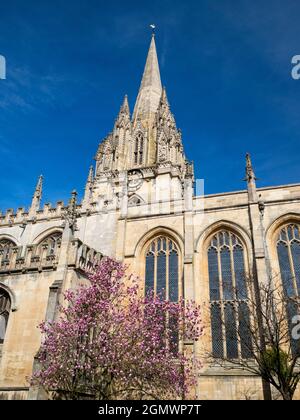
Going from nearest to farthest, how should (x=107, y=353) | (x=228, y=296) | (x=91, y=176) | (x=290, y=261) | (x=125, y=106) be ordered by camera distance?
(x=107, y=353) < (x=290, y=261) < (x=228, y=296) < (x=91, y=176) < (x=125, y=106)

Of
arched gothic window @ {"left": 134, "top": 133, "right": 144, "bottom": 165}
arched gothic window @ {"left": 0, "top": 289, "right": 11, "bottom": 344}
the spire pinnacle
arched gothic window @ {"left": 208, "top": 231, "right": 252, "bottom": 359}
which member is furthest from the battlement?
the spire pinnacle

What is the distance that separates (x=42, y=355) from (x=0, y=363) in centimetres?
224

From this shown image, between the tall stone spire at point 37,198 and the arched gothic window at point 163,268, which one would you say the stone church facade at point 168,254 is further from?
the tall stone spire at point 37,198

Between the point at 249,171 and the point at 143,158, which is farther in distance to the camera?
the point at 143,158

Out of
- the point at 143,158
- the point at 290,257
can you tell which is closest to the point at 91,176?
the point at 143,158

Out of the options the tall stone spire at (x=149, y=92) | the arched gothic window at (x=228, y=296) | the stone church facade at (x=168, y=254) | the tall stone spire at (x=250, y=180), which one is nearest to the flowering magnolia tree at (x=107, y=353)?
the stone church facade at (x=168, y=254)

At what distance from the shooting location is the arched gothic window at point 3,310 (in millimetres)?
14261

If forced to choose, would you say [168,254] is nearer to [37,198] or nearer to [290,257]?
[290,257]

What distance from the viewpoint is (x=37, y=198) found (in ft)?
100

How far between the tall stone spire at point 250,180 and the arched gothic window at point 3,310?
12.5 metres

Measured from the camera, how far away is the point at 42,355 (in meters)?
Result: 12.2

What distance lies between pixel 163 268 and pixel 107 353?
24.3 ft

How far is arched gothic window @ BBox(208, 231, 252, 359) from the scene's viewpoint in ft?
50.9
